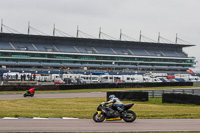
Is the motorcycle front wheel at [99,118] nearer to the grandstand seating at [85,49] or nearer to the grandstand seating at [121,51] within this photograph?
the grandstand seating at [85,49]

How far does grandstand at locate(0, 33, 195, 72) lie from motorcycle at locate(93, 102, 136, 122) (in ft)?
252

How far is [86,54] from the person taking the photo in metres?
109

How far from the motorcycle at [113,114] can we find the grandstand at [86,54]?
252 feet

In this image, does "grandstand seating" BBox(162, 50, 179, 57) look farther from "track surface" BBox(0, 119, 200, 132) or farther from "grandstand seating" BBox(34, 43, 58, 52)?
"track surface" BBox(0, 119, 200, 132)

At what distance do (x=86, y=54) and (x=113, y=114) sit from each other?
9491 centimetres

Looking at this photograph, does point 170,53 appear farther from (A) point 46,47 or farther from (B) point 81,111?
(B) point 81,111

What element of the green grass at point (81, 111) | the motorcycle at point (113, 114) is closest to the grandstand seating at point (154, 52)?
the green grass at point (81, 111)

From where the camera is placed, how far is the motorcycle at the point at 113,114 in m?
14.4

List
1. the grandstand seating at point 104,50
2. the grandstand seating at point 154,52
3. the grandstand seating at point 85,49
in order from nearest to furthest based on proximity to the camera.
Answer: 1. the grandstand seating at point 85,49
2. the grandstand seating at point 104,50
3. the grandstand seating at point 154,52

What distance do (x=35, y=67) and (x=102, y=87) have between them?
52.2m

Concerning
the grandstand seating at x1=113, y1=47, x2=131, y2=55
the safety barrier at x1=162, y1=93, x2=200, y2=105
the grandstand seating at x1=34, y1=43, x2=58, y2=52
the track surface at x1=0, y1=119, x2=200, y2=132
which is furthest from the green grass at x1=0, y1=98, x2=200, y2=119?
the grandstand seating at x1=113, y1=47, x2=131, y2=55

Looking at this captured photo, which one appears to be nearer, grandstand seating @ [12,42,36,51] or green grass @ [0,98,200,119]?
green grass @ [0,98,200,119]

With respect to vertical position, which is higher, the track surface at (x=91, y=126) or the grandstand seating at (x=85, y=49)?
the grandstand seating at (x=85, y=49)

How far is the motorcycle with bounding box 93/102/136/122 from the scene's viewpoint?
1438 centimetres
